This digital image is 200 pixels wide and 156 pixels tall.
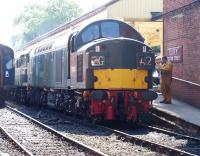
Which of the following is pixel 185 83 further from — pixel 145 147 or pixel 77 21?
pixel 77 21

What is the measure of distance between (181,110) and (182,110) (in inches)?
1.3

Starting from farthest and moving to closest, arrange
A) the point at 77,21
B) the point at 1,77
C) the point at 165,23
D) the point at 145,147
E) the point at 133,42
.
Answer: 1. the point at 77,21
2. the point at 1,77
3. the point at 165,23
4. the point at 133,42
5. the point at 145,147

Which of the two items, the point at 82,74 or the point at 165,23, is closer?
the point at 82,74

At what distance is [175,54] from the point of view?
59.7 ft

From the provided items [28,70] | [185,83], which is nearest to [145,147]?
[185,83]

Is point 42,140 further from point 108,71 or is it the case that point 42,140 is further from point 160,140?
point 108,71

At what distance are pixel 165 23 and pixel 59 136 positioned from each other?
8.51 meters

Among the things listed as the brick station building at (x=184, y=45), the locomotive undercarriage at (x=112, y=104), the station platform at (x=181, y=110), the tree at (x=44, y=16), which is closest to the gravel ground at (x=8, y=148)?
the locomotive undercarriage at (x=112, y=104)

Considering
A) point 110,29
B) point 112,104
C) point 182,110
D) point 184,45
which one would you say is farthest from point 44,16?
point 112,104

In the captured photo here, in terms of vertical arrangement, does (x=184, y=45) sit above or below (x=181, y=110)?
above

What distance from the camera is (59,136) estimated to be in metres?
12.3

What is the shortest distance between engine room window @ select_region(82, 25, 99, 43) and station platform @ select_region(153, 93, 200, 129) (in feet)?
10.2

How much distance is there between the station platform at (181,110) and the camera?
13.8 m

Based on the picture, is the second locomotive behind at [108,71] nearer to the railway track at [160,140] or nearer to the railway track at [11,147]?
the railway track at [160,140]
